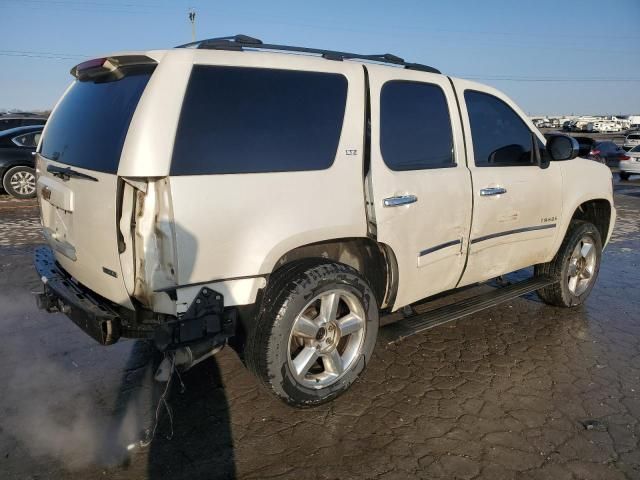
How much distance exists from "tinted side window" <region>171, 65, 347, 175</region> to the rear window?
0.33 m

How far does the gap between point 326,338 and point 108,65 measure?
2.00 metres

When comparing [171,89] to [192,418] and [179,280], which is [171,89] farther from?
[192,418]

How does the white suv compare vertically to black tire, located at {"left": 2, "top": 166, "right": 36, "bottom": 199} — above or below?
above

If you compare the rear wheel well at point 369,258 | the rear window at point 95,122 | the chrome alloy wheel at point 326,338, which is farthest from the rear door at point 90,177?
the rear wheel well at point 369,258

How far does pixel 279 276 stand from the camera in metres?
2.95

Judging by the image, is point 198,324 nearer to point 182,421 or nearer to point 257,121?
point 182,421

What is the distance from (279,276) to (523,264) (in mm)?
2537

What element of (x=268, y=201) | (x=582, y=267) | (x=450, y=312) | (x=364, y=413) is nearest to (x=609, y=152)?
(x=582, y=267)

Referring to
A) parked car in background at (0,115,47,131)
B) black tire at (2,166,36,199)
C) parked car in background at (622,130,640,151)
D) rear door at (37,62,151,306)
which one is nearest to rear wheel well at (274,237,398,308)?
rear door at (37,62,151,306)

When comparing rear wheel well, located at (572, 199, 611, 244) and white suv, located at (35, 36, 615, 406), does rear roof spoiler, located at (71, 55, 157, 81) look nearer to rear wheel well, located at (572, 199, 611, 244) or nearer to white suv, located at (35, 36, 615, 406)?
white suv, located at (35, 36, 615, 406)

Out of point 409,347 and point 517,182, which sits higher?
point 517,182

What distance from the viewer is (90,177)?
2723 millimetres

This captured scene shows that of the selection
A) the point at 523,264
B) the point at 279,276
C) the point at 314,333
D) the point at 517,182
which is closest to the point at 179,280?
the point at 279,276

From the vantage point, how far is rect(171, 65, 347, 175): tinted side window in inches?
101
